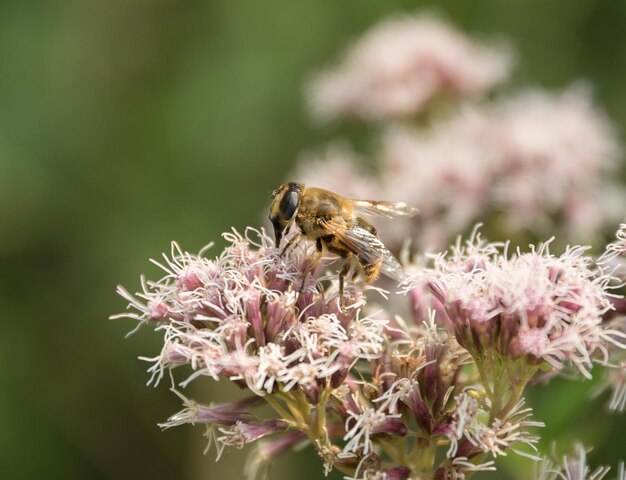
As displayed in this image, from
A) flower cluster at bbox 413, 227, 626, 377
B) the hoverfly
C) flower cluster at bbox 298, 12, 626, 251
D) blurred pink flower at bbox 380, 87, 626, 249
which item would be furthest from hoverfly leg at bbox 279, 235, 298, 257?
blurred pink flower at bbox 380, 87, 626, 249

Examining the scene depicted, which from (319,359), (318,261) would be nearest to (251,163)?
(318,261)

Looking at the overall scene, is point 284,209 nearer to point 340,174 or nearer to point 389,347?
point 389,347

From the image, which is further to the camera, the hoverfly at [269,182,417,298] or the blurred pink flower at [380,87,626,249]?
the blurred pink flower at [380,87,626,249]

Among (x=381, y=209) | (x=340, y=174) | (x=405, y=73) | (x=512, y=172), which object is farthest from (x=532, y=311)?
(x=405, y=73)

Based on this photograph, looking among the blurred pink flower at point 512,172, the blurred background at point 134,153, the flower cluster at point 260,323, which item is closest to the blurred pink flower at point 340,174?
the blurred pink flower at point 512,172

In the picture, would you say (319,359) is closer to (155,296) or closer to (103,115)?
(155,296)

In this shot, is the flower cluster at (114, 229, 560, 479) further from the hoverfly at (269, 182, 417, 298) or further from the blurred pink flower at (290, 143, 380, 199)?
the blurred pink flower at (290, 143, 380, 199)
